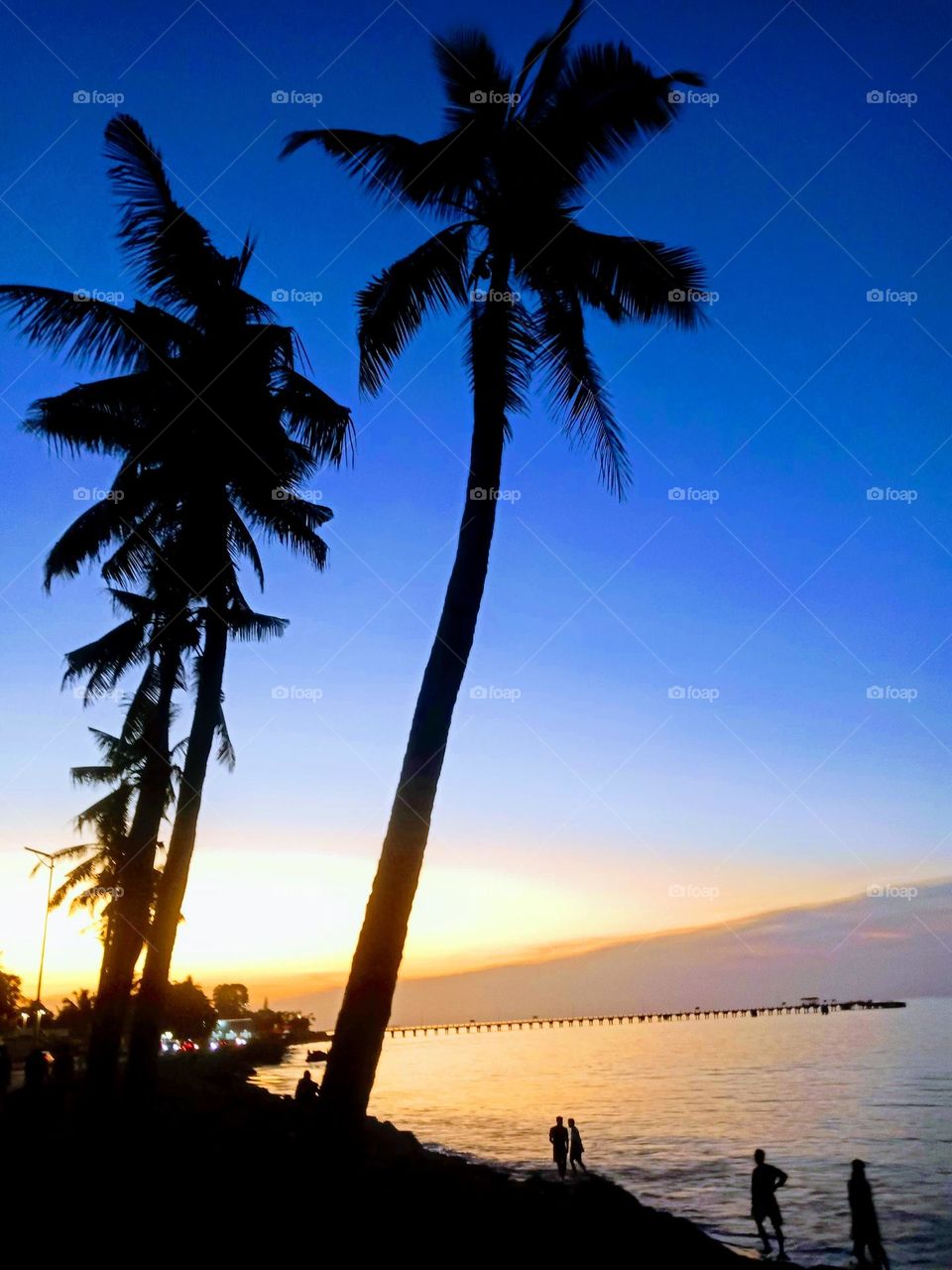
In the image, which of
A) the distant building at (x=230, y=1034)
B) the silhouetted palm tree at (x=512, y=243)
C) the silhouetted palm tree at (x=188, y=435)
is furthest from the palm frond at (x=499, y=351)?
the distant building at (x=230, y=1034)

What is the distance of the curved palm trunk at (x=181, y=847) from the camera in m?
19.7

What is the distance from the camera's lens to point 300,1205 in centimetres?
927

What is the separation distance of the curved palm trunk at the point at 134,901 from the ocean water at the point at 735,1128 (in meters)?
14.0

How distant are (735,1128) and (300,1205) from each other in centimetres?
4484

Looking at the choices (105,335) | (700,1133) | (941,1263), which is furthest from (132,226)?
(700,1133)

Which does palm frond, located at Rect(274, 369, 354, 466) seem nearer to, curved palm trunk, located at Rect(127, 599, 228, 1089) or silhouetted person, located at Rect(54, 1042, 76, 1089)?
curved palm trunk, located at Rect(127, 599, 228, 1089)

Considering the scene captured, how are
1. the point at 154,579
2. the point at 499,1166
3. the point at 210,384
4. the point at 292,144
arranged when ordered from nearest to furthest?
the point at 292,144 < the point at 210,384 < the point at 154,579 < the point at 499,1166

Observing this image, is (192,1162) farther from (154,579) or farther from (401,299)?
(154,579)

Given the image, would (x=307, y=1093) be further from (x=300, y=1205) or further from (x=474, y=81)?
(x=474, y=81)

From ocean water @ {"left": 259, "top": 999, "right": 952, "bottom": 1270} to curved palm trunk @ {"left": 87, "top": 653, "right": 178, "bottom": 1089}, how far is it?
1401 cm

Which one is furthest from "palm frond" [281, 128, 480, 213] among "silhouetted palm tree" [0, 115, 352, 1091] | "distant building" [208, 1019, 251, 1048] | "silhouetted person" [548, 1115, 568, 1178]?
"distant building" [208, 1019, 251, 1048]

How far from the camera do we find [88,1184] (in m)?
10.7

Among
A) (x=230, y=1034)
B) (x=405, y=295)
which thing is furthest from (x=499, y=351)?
(x=230, y=1034)

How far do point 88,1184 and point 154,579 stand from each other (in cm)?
1293
